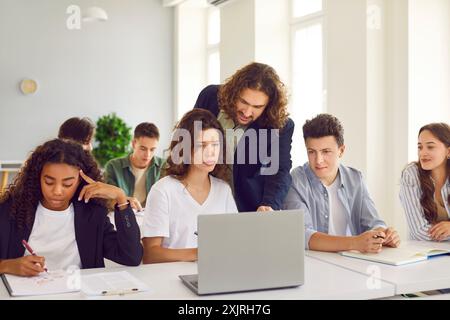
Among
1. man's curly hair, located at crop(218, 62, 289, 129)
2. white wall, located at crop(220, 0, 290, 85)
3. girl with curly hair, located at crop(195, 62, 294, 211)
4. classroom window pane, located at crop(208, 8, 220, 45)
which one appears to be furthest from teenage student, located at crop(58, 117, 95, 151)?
classroom window pane, located at crop(208, 8, 220, 45)

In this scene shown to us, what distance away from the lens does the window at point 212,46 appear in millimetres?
7445

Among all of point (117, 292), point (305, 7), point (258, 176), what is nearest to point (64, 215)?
point (117, 292)

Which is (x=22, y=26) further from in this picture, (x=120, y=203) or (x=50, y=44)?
(x=120, y=203)

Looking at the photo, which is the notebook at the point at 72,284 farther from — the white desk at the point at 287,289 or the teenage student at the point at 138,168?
the teenage student at the point at 138,168

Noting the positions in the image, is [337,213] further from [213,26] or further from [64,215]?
[213,26]

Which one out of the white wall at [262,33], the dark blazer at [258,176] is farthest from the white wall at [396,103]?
the dark blazer at [258,176]

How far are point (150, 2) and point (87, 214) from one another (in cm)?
610

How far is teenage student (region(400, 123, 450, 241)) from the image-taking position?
260cm

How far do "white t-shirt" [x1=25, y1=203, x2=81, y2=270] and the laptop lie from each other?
57cm

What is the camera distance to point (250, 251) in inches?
59.5

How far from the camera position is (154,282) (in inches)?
63.6

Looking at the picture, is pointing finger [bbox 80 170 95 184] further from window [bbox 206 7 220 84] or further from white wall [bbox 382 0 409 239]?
window [bbox 206 7 220 84]

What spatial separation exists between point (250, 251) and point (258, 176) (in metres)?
1.05

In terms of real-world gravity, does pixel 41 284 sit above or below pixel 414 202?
below
